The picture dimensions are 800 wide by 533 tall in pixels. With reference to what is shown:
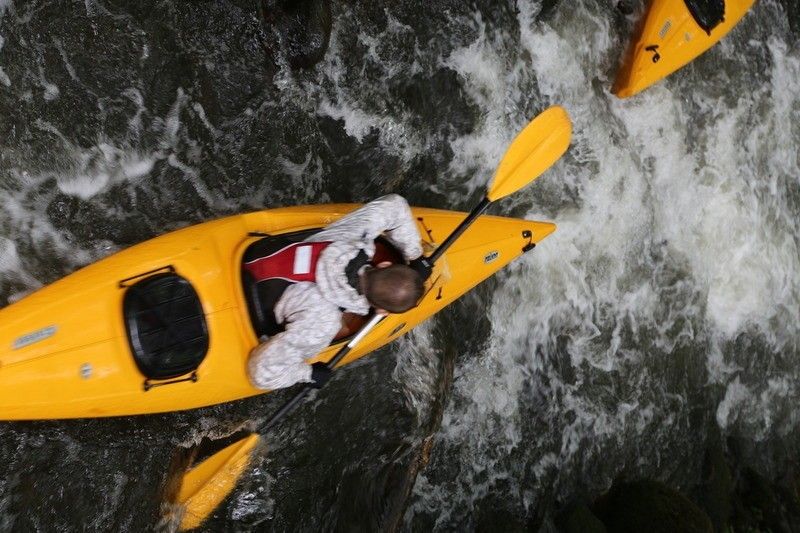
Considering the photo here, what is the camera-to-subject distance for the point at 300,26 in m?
3.35

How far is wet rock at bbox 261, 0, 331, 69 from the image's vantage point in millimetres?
3318

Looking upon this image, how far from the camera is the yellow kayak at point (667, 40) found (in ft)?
14.1

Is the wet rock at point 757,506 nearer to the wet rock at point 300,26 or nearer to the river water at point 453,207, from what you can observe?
the river water at point 453,207

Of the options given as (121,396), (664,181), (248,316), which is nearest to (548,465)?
(664,181)

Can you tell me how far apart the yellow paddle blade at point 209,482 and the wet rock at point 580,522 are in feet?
6.58

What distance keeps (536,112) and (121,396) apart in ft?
9.56

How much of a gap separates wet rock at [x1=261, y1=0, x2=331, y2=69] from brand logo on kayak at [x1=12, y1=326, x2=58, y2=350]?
1.75 m

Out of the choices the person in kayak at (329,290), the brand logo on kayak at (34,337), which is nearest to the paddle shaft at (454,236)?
the person in kayak at (329,290)

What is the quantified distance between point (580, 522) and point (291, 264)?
2477mm

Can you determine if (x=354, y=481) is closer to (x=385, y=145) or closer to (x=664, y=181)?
(x=385, y=145)

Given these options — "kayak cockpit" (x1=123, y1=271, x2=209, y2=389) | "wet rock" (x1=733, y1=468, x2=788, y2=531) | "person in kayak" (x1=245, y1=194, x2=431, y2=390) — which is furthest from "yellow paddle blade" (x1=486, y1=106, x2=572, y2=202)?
"wet rock" (x1=733, y1=468, x2=788, y2=531)

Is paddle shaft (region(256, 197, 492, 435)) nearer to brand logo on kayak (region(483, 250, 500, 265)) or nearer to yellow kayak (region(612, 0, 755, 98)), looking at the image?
brand logo on kayak (region(483, 250, 500, 265))

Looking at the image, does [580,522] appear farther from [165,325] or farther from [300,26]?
[300,26]

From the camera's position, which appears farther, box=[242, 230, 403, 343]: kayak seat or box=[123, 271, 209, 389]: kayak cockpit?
box=[242, 230, 403, 343]: kayak seat
